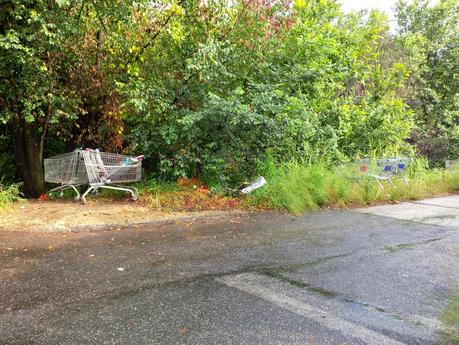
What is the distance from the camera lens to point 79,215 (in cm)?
656

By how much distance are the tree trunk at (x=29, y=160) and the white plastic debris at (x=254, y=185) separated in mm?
4566

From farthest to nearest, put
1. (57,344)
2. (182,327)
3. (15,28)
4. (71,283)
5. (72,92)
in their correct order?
1. (72,92)
2. (15,28)
3. (71,283)
4. (182,327)
5. (57,344)

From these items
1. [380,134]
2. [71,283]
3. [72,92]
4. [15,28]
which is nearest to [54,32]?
[15,28]

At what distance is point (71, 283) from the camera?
3.87 meters

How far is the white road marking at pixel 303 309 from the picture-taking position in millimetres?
2959

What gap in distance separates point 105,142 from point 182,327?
6744 millimetres

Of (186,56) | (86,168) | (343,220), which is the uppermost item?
(186,56)

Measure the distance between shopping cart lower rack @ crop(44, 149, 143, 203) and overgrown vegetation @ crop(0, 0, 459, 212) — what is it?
2.25 ft

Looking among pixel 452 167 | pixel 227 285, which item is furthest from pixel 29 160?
pixel 452 167

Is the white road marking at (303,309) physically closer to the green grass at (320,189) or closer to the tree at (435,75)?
the green grass at (320,189)

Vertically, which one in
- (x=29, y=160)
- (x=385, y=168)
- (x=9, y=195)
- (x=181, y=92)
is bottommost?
(x=385, y=168)

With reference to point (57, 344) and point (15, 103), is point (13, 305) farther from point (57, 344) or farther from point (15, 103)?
point (15, 103)

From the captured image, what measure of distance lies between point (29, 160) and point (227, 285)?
252 inches

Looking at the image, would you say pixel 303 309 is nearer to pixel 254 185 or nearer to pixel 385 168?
pixel 254 185
